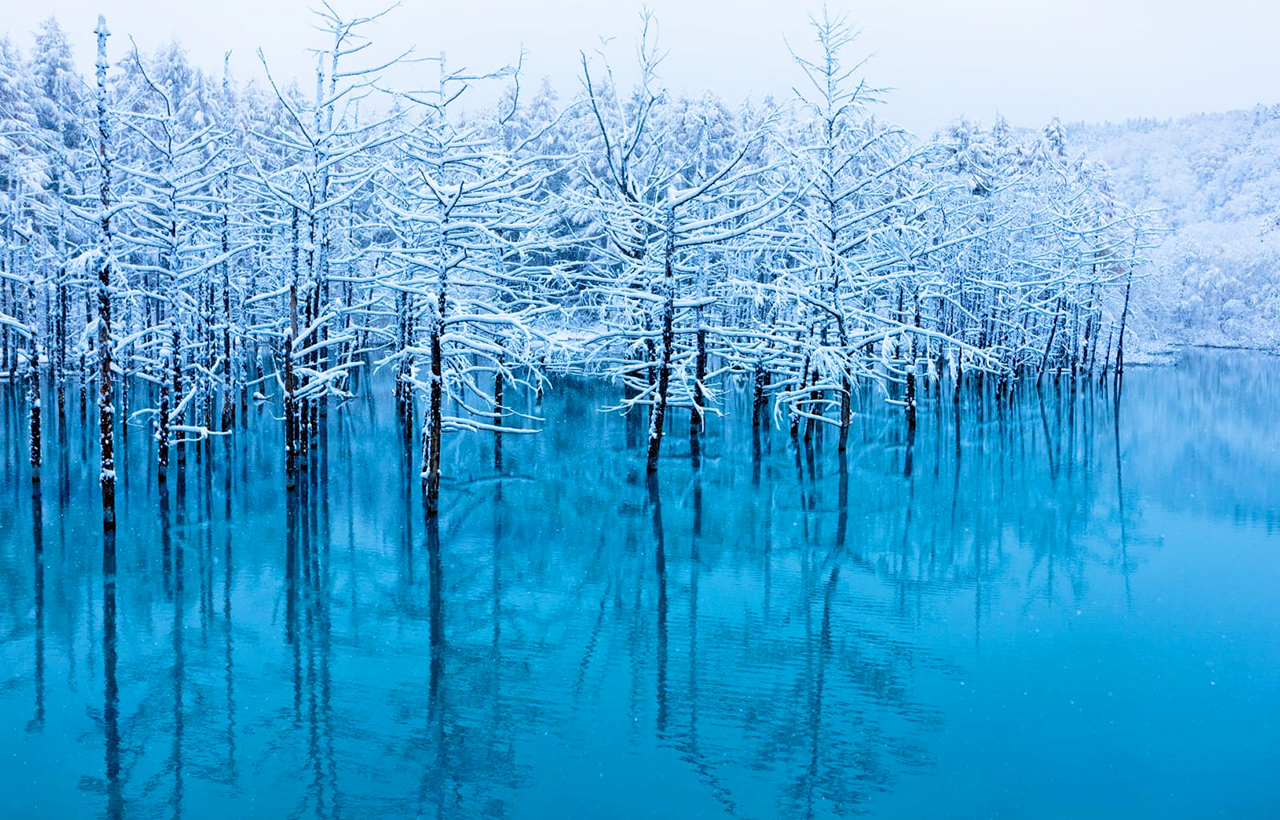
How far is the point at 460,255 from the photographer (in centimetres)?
2067

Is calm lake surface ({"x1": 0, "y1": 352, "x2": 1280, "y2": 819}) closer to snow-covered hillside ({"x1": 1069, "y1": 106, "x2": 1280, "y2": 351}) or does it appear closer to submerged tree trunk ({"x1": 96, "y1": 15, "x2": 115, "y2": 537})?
submerged tree trunk ({"x1": 96, "y1": 15, "x2": 115, "y2": 537})

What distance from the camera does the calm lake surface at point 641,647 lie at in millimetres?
9508

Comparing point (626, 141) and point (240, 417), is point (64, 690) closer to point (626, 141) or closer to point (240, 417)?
point (626, 141)

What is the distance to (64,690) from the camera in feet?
37.8

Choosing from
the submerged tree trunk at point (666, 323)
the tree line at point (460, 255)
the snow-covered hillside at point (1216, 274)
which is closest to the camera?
the tree line at point (460, 255)

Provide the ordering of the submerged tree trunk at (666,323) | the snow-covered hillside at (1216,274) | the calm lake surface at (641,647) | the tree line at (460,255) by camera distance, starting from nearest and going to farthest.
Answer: the calm lake surface at (641,647) < the tree line at (460,255) < the submerged tree trunk at (666,323) < the snow-covered hillside at (1216,274)

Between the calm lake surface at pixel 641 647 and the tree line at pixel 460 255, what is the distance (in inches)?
124

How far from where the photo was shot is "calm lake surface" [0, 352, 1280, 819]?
9.51 meters

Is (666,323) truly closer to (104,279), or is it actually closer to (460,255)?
(460,255)

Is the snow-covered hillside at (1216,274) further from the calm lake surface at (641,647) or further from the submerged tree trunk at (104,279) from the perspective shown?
the submerged tree trunk at (104,279)

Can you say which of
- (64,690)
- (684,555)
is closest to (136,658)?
(64,690)

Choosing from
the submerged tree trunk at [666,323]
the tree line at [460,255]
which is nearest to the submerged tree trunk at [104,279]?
the tree line at [460,255]

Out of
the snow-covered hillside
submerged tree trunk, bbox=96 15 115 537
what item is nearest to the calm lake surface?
submerged tree trunk, bbox=96 15 115 537

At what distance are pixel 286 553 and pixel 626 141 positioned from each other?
54.4ft
